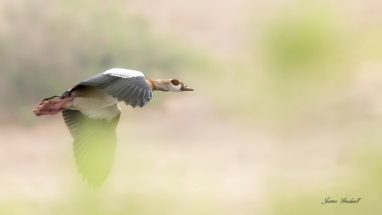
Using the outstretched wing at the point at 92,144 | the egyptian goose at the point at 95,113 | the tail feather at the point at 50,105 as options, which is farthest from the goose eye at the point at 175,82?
the tail feather at the point at 50,105

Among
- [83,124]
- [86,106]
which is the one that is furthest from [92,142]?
[86,106]

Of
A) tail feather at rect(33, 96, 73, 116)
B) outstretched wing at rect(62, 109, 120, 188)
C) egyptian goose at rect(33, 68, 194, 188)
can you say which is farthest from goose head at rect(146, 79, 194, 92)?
tail feather at rect(33, 96, 73, 116)

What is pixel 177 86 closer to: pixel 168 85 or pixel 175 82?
pixel 175 82

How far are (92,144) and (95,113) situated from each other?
64 cm

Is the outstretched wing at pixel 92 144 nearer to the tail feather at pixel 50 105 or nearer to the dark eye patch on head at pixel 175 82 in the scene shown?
the tail feather at pixel 50 105

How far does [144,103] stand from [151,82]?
2.27 meters

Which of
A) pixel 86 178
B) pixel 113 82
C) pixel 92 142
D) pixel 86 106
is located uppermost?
pixel 113 82

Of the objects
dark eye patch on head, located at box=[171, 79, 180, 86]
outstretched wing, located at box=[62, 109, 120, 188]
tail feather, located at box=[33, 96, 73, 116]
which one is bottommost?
outstretched wing, located at box=[62, 109, 120, 188]

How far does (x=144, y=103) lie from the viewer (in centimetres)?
567

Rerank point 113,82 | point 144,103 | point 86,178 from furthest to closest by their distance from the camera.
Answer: point 86,178 < point 113,82 < point 144,103

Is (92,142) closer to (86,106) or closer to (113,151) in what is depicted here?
(113,151)

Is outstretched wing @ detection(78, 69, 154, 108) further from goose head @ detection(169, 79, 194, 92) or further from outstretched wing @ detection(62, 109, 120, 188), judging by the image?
outstretched wing @ detection(62, 109, 120, 188)

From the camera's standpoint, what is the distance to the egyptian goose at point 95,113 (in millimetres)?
6488

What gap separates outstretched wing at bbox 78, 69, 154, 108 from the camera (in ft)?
19.0
